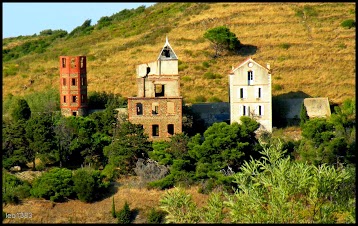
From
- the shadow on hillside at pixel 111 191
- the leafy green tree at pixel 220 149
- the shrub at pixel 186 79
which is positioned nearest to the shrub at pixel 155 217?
the shadow on hillside at pixel 111 191

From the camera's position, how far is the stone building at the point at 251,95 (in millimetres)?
49188

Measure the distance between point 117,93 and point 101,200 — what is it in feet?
67.6

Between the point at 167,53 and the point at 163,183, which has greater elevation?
the point at 167,53

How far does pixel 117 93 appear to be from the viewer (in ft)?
202

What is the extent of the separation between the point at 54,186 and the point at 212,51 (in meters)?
29.8

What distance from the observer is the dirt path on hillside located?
3994cm

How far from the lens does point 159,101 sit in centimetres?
4791

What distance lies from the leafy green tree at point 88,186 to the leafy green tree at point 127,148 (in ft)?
7.11

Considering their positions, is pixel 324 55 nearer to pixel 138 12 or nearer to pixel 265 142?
pixel 265 142

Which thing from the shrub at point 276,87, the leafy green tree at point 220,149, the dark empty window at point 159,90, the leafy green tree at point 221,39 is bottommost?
the leafy green tree at point 220,149

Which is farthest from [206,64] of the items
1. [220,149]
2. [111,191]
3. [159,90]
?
[111,191]

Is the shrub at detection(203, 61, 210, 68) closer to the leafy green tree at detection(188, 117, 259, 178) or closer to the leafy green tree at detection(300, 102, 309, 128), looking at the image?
the leafy green tree at detection(300, 102, 309, 128)

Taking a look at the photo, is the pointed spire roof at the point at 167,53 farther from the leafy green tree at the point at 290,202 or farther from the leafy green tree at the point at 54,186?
the leafy green tree at the point at 290,202

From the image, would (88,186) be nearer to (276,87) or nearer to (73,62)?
(73,62)
